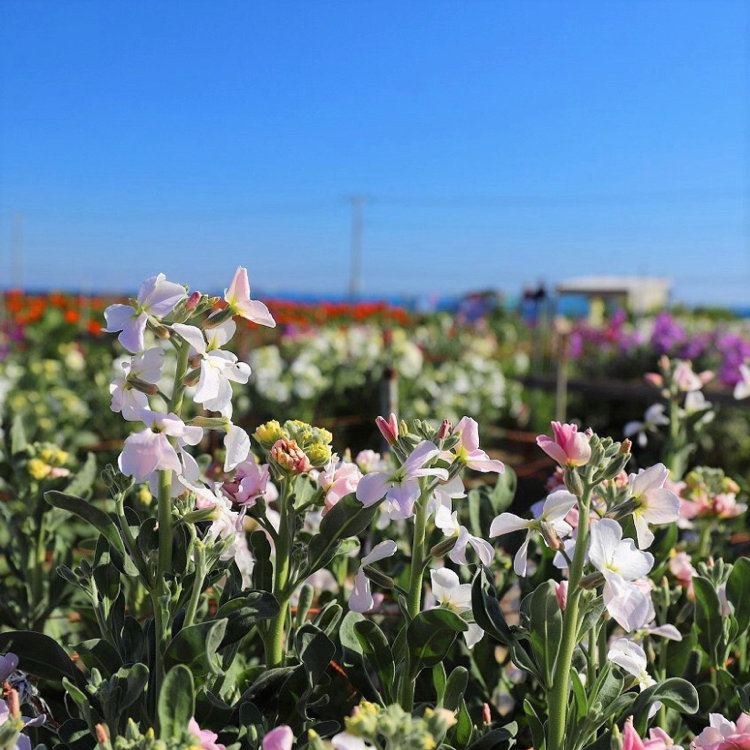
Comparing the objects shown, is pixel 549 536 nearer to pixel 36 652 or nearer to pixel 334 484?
pixel 334 484

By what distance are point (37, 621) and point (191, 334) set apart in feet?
3.22

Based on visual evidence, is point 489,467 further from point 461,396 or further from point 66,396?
point 461,396

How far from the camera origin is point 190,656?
902 millimetres

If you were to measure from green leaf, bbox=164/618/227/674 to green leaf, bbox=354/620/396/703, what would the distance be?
0.20 metres

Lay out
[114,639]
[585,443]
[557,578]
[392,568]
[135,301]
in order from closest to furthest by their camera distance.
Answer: [585,443] < [135,301] < [114,639] < [557,578] < [392,568]

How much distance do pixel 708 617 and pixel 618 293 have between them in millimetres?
9579

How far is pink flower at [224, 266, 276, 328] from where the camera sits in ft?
3.29

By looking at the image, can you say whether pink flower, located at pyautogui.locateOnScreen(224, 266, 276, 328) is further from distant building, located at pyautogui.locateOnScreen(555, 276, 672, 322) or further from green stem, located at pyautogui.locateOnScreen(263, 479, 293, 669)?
distant building, located at pyautogui.locateOnScreen(555, 276, 672, 322)

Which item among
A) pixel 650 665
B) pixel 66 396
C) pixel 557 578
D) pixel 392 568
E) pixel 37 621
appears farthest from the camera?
pixel 66 396

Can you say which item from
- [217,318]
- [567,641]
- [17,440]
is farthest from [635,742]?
[17,440]

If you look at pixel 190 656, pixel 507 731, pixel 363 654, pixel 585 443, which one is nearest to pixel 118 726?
pixel 190 656

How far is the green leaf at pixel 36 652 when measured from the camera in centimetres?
102

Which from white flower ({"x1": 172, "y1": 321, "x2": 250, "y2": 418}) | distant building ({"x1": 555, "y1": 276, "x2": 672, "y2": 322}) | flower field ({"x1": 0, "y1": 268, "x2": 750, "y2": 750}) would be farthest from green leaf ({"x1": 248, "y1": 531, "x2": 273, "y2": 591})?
distant building ({"x1": 555, "y1": 276, "x2": 672, "y2": 322})

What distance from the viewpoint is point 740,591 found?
120 cm
